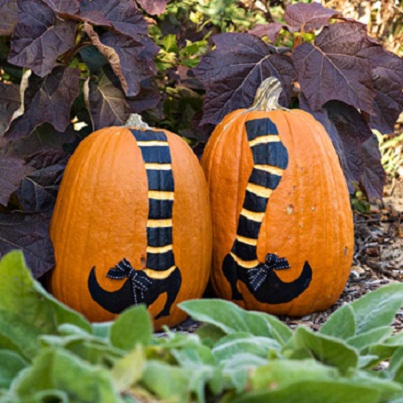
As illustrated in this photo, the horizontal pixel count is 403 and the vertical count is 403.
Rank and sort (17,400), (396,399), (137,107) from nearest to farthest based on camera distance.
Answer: (17,400) < (396,399) < (137,107)

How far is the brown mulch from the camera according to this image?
2.54m

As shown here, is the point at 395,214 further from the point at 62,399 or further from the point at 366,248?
the point at 62,399

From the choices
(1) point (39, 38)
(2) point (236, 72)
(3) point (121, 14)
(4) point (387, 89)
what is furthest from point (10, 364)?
(4) point (387, 89)

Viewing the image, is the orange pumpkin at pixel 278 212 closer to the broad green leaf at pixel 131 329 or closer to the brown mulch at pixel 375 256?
the brown mulch at pixel 375 256

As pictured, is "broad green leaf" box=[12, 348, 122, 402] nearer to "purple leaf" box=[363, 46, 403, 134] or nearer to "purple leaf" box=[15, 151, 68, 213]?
"purple leaf" box=[15, 151, 68, 213]

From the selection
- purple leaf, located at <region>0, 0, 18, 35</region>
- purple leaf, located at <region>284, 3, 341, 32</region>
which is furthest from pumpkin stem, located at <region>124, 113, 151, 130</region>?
purple leaf, located at <region>284, 3, 341, 32</region>

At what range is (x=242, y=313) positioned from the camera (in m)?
1.36

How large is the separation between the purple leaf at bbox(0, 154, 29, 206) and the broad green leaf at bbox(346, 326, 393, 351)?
48.9 inches

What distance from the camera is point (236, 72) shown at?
2.77 m

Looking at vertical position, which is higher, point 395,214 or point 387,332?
point 387,332

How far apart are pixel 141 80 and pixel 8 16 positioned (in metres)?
0.55

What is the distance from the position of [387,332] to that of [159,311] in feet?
3.83

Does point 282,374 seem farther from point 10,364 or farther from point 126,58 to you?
point 126,58

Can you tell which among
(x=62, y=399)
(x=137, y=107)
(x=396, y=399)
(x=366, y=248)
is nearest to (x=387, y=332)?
(x=396, y=399)
